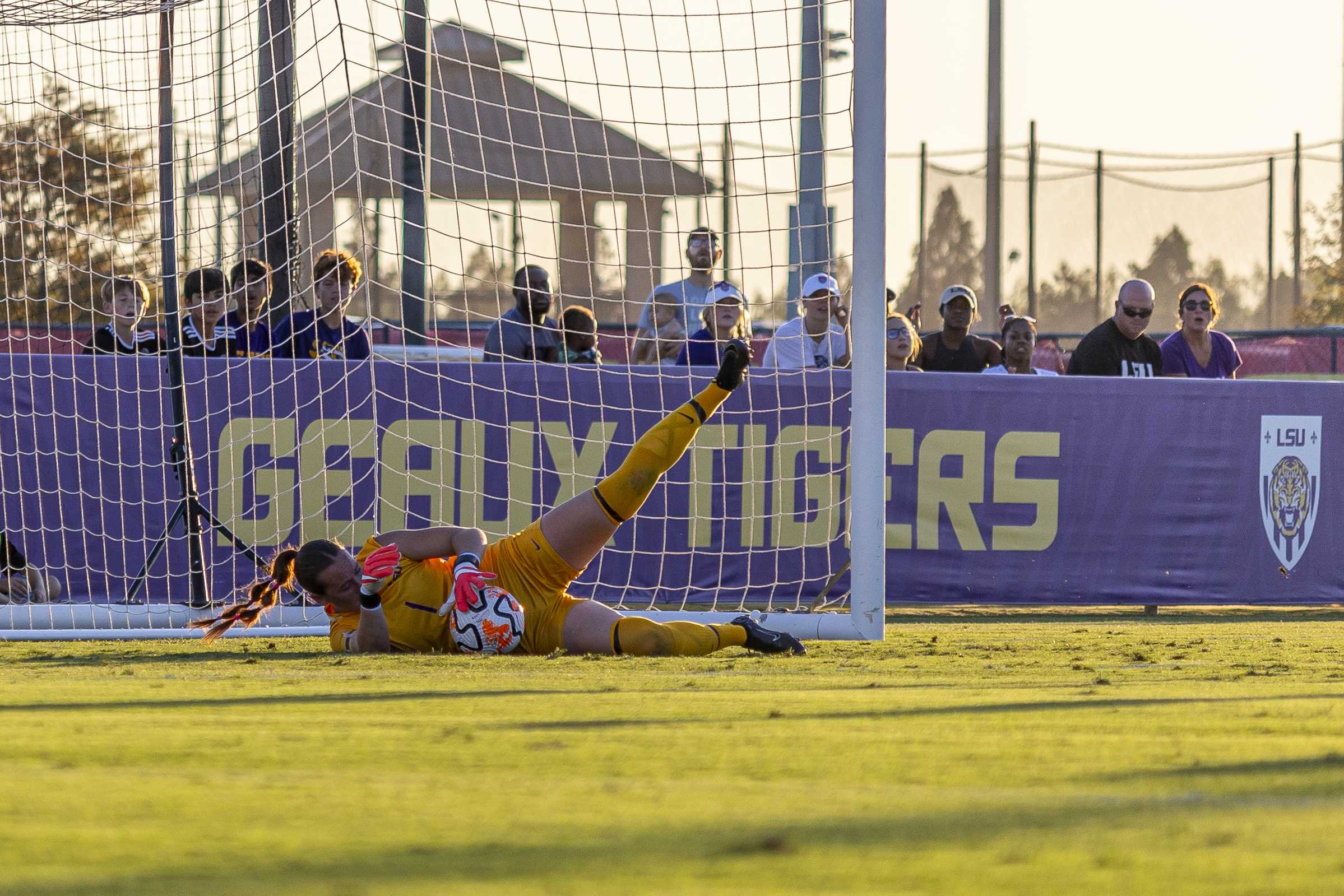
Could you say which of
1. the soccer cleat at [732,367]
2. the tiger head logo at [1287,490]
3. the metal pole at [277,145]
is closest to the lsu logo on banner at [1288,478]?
the tiger head logo at [1287,490]

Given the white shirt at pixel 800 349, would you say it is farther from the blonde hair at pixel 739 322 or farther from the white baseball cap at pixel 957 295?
the white baseball cap at pixel 957 295

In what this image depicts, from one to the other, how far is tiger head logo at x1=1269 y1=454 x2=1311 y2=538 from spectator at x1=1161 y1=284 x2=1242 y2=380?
654 millimetres

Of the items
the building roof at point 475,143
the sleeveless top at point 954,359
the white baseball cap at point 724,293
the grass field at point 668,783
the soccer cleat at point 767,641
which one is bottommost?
the soccer cleat at point 767,641

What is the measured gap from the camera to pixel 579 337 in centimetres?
881

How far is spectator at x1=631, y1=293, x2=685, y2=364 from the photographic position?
901 cm

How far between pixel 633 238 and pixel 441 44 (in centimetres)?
165

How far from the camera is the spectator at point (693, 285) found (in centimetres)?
891

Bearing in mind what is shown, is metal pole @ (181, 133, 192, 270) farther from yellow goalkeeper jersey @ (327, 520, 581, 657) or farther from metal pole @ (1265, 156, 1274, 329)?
metal pole @ (1265, 156, 1274, 329)

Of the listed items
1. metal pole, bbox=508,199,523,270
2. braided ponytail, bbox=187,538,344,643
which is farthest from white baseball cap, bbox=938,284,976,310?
braided ponytail, bbox=187,538,344,643

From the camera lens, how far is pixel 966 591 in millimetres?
9297

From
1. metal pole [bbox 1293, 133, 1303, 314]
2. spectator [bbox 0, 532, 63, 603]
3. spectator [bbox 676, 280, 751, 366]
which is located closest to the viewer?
spectator [bbox 0, 532, 63, 603]

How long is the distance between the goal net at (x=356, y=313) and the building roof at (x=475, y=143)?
0.15 feet

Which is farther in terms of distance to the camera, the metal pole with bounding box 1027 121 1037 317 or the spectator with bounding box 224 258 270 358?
the metal pole with bounding box 1027 121 1037 317

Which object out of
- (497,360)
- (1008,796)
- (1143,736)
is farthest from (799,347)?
(1008,796)
